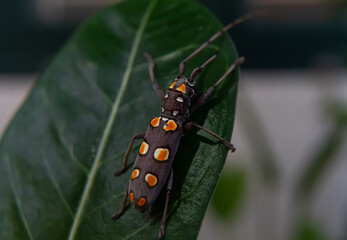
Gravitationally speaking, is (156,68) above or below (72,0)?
below

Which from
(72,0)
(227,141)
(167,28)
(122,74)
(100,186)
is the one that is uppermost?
(72,0)

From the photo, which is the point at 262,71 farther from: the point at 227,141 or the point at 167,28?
the point at 227,141

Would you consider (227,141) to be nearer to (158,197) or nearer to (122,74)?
(158,197)

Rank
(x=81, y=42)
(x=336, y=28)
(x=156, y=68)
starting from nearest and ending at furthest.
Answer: (x=156, y=68), (x=81, y=42), (x=336, y=28)

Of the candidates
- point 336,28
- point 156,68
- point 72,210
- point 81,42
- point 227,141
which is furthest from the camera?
point 336,28

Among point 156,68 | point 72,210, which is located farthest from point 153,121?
point 72,210

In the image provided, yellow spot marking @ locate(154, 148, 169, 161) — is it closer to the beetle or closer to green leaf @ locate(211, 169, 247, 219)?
the beetle

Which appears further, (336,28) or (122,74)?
(336,28)

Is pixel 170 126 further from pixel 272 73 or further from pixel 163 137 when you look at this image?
pixel 272 73

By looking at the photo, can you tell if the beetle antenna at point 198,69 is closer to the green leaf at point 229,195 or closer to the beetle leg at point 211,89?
the beetle leg at point 211,89
